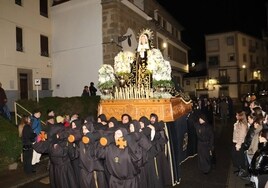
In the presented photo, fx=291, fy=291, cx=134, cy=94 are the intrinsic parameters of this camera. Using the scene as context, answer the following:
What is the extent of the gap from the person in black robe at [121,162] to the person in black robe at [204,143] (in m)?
3.52

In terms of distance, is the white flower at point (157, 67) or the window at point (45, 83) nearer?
the white flower at point (157, 67)

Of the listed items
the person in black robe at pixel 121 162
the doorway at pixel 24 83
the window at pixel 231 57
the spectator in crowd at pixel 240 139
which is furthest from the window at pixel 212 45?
the person in black robe at pixel 121 162

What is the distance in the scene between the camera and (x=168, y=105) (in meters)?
8.08

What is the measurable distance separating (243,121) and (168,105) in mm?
2143

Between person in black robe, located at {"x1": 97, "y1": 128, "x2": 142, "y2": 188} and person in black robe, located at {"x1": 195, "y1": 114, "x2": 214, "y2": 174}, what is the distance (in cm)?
352

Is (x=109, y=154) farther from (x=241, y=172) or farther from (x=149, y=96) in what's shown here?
(x=241, y=172)

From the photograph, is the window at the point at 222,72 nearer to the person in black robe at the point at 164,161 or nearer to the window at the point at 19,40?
the window at the point at 19,40

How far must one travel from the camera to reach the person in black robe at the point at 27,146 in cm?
926

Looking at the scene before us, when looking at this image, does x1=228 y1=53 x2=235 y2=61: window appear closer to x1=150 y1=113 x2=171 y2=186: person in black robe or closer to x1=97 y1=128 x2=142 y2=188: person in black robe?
x1=150 y1=113 x2=171 y2=186: person in black robe

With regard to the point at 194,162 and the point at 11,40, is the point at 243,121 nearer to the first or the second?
the point at 194,162

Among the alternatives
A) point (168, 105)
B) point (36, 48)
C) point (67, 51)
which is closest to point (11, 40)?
point (36, 48)

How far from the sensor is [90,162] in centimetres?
607

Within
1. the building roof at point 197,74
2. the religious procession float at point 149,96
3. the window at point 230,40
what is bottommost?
the religious procession float at point 149,96

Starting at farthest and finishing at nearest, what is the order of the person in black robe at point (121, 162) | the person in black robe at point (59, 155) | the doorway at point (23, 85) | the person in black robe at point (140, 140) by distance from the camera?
the doorway at point (23, 85)
the person in black robe at point (59, 155)
the person in black robe at point (140, 140)
the person in black robe at point (121, 162)
